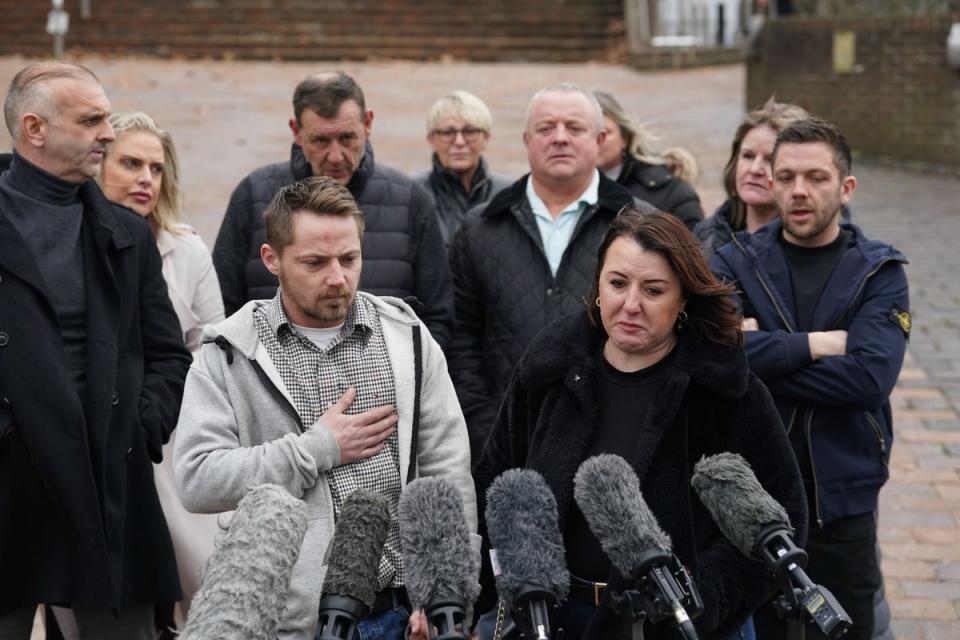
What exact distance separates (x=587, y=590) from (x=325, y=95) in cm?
252

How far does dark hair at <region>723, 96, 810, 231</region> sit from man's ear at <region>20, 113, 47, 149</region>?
9.22ft

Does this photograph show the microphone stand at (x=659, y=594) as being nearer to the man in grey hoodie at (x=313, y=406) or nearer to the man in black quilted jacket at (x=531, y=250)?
the man in grey hoodie at (x=313, y=406)

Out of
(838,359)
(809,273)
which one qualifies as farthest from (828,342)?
(809,273)

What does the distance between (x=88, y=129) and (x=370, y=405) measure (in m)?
1.36

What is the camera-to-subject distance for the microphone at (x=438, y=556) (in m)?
2.98

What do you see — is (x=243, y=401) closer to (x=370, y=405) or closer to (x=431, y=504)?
(x=370, y=405)

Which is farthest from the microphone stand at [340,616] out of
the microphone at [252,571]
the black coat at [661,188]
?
the black coat at [661,188]

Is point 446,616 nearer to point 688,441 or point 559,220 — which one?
point 688,441

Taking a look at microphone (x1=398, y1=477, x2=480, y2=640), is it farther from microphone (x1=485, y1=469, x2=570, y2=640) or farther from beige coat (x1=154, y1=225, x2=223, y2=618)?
beige coat (x1=154, y1=225, x2=223, y2=618)

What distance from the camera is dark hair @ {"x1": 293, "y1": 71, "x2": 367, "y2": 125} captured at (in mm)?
5367

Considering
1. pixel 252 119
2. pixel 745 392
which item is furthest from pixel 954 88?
pixel 745 392

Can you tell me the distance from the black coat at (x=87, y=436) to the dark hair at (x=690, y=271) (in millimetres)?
1626

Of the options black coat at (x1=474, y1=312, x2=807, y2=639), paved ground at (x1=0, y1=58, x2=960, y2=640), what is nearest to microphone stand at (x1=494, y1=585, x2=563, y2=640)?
black coat at (x1=474, y1=312, x2=807, y2=639)

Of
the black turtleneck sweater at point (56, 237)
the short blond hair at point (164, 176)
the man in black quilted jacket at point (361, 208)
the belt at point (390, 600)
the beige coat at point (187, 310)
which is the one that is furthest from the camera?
the short blond hair at point (164, 176)
